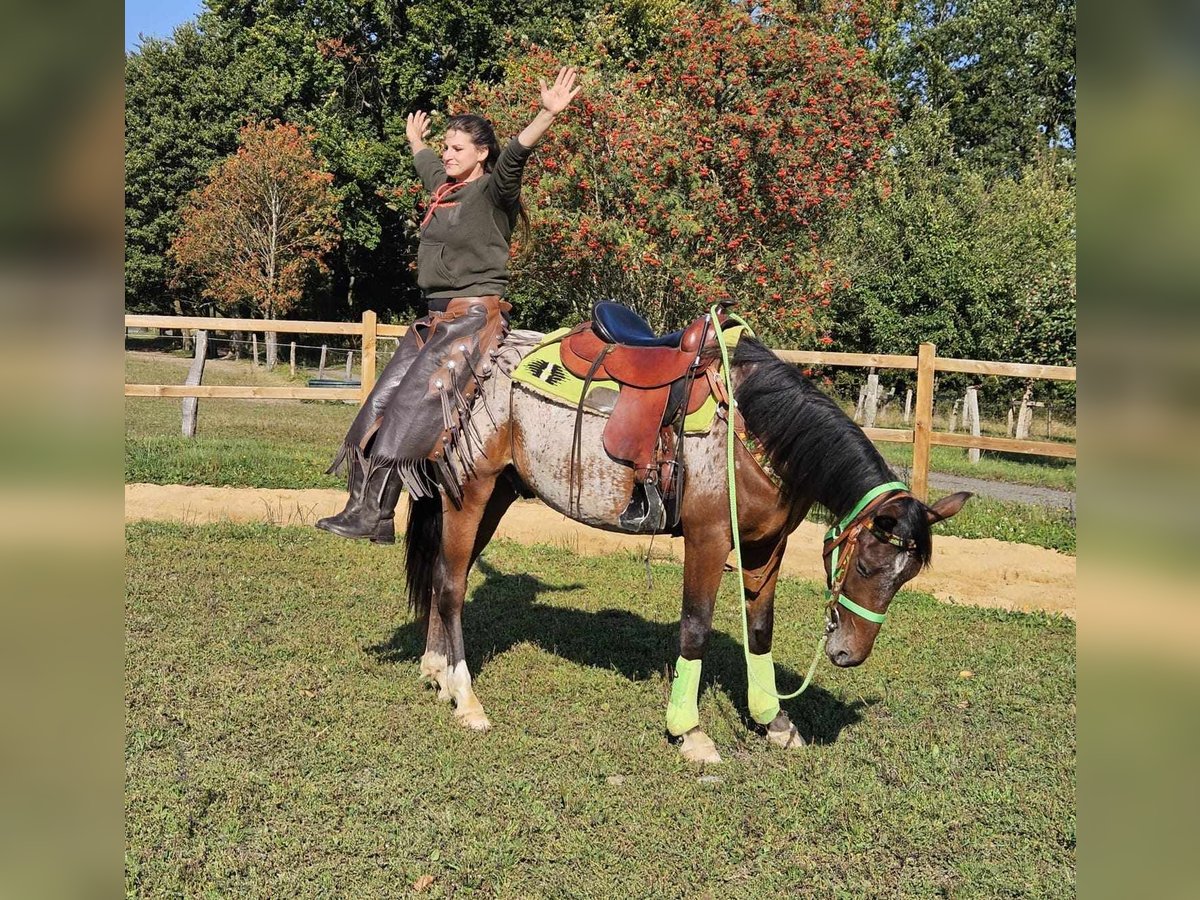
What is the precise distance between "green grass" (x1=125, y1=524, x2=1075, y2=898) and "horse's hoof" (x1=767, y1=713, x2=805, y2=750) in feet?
0.49

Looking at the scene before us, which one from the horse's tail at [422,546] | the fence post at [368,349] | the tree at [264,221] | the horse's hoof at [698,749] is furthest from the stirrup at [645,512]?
the tree at [264,221]

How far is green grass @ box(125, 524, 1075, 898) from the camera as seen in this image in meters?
3.30

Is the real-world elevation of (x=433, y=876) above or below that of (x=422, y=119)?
below

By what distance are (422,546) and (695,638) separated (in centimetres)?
175

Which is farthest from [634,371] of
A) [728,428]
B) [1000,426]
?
[1000,426]

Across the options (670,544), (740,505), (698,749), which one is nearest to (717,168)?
(670,544)

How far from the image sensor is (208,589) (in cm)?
646

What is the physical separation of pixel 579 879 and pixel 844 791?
143 centimetres

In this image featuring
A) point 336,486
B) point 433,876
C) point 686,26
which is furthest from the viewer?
point 686,26

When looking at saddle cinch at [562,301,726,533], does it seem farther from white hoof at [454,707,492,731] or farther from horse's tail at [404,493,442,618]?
white hoof at [454,707,492,731]

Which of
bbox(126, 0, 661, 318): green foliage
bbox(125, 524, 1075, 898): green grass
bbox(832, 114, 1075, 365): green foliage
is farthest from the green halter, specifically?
bbox(126, 0, 661, 318): green foliage

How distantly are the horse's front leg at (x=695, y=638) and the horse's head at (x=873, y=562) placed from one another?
639 mm

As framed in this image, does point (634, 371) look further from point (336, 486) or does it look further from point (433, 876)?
point (336, 486)
